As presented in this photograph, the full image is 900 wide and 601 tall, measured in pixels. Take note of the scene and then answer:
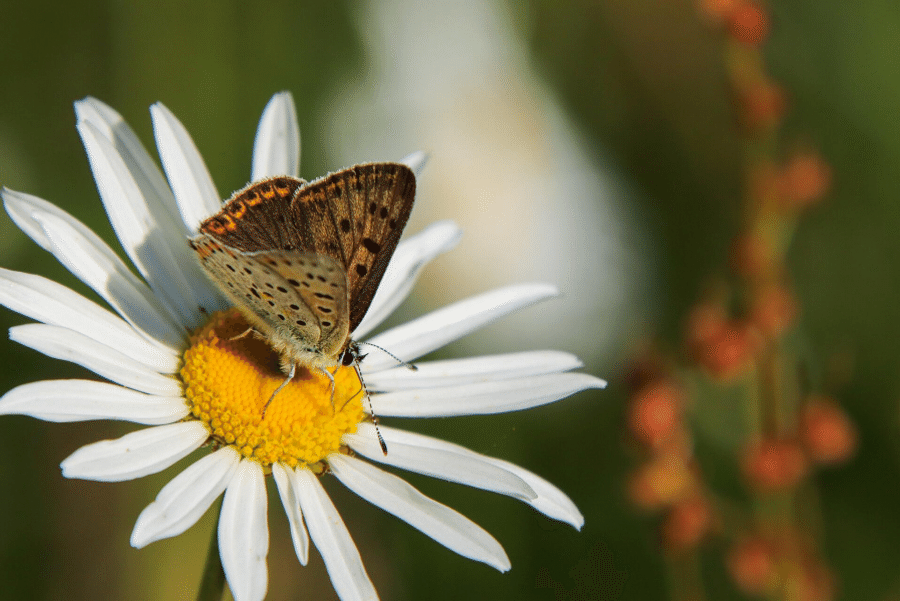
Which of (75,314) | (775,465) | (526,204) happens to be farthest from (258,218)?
(526,204)

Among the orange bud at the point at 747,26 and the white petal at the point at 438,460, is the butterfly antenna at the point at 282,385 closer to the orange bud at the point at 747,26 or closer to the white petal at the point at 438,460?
the white petal at the point at 438,460

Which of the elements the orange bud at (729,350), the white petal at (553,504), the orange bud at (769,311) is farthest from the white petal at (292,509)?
the orange bud at (769,311)

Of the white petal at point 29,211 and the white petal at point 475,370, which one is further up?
A: the white petal at point 29,211

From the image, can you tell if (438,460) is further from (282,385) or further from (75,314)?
(75,314)

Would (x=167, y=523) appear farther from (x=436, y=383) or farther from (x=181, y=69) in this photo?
(x=181, y=69)

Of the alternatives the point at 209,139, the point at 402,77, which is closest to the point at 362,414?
the point at 209,139

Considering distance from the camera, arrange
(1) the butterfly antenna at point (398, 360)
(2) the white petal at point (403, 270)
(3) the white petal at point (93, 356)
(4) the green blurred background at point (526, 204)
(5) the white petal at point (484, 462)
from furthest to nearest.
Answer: (4) the green blurred background at point (526, 204)
(2) the white petal at point (403, 270)
(1) the butterfly antenna at point (398, 360)
(5) the white petal at point (484, 462)
(3) the white petal at point (93, 356)
